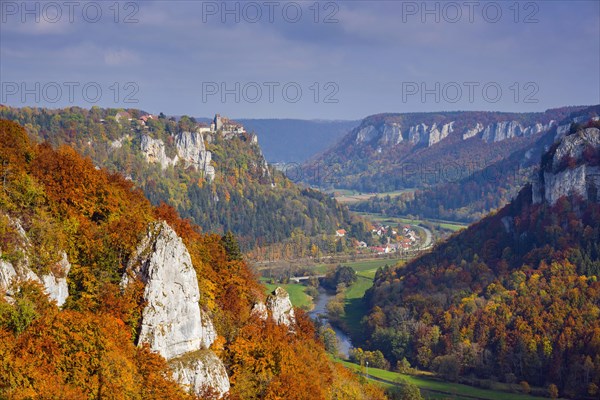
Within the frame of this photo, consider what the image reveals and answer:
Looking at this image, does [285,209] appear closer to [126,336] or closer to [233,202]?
[233,202]

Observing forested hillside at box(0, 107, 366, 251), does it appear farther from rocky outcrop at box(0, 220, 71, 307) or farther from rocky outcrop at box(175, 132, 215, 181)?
rocky outcrop at box(0, 220, 71, 307)

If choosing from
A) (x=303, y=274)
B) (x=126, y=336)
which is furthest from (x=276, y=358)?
(x=303, y=274)

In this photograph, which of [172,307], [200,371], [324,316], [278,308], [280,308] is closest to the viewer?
[172,307]

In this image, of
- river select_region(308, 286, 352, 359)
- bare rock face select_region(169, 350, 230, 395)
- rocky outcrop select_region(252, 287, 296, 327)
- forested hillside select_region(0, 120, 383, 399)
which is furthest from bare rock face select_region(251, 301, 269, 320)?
river select_region(308, 286, 352, 359)

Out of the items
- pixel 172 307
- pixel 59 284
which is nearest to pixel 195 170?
pixel 172 307

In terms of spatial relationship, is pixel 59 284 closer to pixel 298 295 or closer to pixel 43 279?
pixel 43 279

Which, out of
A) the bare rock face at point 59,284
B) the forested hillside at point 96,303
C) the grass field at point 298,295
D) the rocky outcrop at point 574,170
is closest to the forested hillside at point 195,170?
the grass field at point 298,295
